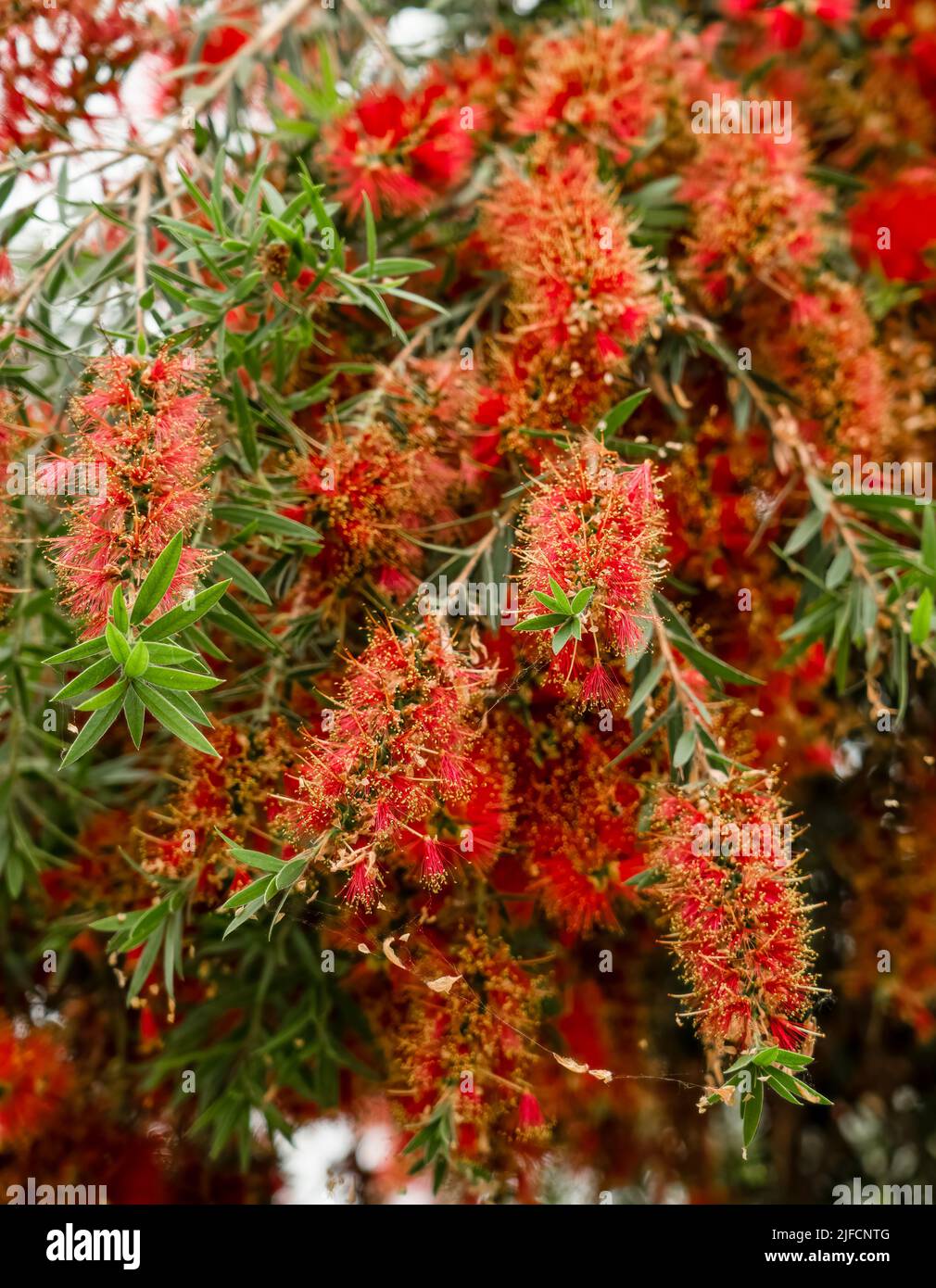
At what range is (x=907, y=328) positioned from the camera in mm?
1805

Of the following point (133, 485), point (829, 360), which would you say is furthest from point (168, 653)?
point (829, 360)

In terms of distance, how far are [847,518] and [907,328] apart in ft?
1.94

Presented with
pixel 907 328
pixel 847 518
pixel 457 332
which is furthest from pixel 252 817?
pixel 907 328

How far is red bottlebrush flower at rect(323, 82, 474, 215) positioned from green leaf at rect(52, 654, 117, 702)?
0.81 meters

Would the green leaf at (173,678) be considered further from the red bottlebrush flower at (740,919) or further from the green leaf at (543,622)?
the red bottlebrush flower at (740,919)

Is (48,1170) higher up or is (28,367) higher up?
(28,367)

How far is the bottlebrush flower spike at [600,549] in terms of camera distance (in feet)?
3.23

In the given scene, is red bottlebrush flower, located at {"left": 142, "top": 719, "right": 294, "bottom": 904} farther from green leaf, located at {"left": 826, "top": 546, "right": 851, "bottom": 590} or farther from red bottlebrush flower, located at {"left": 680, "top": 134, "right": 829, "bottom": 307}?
red bottlebrush flower, located at {"left": 680, "top": 134, "right": 829, "bottom": 307}

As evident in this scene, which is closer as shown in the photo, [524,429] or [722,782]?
[722,782]

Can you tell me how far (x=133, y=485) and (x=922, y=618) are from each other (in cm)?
79

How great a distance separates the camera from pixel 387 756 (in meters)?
0.98

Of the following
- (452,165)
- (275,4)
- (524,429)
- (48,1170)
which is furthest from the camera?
(275,4)

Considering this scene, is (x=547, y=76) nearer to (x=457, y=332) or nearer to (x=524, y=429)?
(x=457, y=332)
